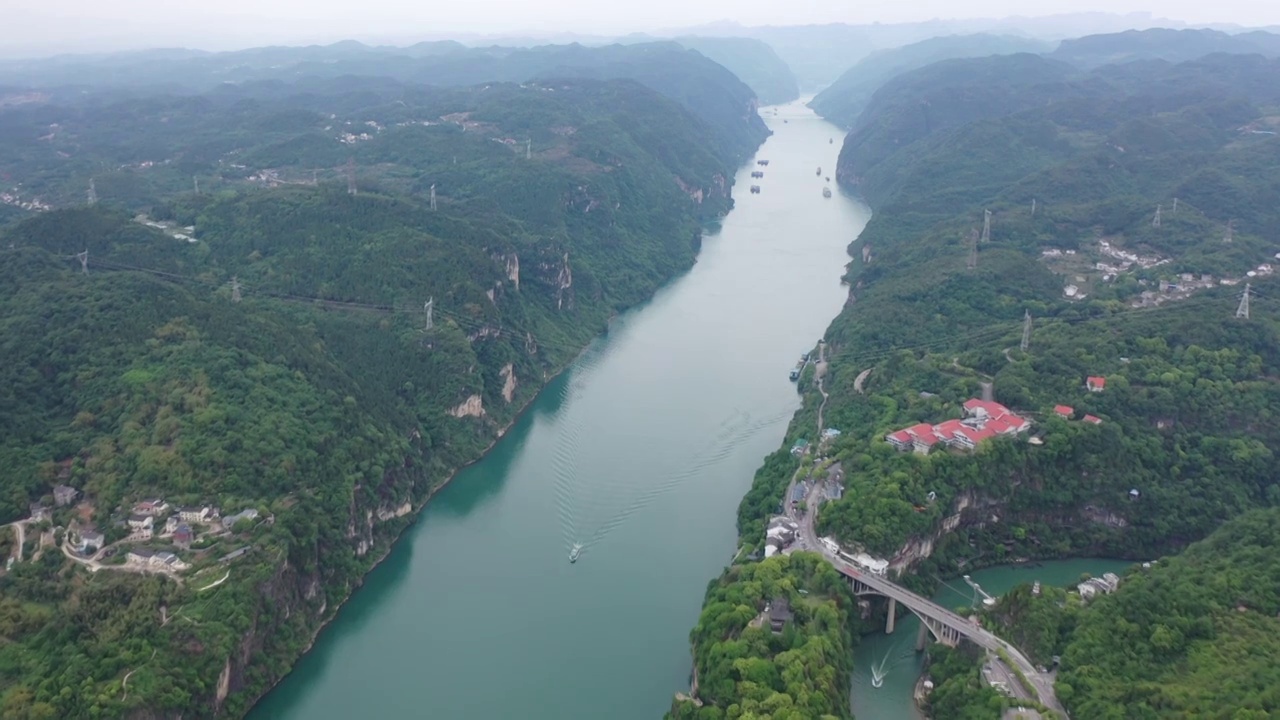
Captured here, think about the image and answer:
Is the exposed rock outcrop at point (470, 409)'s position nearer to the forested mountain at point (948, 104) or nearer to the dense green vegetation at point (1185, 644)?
the dense green vegetation at point (1185, 644)

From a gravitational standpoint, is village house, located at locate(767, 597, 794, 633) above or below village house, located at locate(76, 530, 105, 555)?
below

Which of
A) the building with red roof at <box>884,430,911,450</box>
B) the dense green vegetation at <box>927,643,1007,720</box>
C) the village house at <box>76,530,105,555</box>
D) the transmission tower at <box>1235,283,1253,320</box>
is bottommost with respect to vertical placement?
the dense green vegetation at <box>927,643,1007,720</box>

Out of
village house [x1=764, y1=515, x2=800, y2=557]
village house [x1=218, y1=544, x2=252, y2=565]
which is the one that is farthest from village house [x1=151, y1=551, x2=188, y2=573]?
village house [x1=764, y1=515, x2=800, y2=557]

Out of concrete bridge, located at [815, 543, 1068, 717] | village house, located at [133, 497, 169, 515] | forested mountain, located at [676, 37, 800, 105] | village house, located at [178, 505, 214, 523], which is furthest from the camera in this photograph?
forested mountain, located at [676, 37, 800, 105]

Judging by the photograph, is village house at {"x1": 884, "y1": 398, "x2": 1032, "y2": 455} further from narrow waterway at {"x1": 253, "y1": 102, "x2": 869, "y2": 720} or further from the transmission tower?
the transmission tower

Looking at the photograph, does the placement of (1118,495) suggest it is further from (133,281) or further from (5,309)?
(5,309)

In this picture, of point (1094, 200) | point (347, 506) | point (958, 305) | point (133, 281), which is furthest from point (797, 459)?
point (1094, 200)

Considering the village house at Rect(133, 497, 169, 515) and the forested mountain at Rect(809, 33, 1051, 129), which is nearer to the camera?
the village house at Rect(133, 497, 169, 515)

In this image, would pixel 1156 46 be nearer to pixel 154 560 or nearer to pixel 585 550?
pixel 585 550
